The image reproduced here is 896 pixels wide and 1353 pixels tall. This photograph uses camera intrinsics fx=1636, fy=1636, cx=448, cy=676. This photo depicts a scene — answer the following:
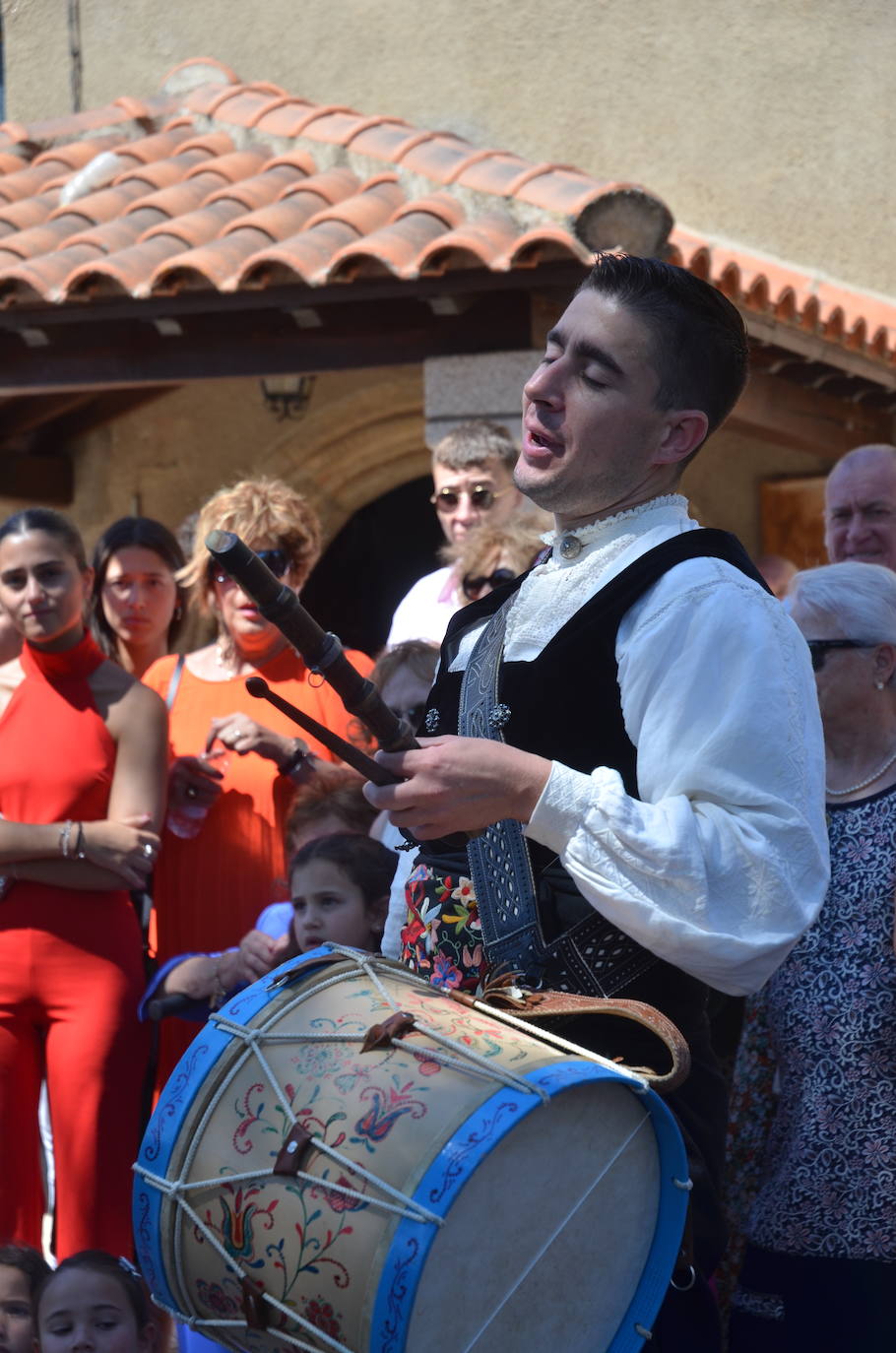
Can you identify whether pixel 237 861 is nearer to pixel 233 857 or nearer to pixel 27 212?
pixel 233 857

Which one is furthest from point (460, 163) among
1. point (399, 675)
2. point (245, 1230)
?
point (245, 1230)

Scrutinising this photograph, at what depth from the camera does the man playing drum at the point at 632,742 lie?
1801 mm

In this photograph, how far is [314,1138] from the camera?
1762mm

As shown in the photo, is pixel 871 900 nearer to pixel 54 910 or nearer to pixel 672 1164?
pixel 672 1164

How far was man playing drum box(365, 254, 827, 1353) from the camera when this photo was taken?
5.91ft

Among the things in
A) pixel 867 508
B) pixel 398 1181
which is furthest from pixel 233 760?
pixel 398 1181

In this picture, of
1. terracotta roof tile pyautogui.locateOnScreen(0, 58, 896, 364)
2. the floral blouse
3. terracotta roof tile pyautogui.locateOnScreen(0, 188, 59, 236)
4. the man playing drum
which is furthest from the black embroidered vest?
terracotta roof tile pyautogui.locateOnScreen(0, 188, 59, 236)

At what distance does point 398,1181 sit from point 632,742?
584mm

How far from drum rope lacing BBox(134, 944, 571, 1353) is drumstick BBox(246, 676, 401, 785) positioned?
0.25 m

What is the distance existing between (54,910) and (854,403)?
17.4 ft

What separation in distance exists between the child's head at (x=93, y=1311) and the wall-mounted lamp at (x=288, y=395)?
5.27 metres

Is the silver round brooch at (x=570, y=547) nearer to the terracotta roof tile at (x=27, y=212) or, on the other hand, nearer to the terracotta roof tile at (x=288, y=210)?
the terracotta roof tile at (x=288, y=210)

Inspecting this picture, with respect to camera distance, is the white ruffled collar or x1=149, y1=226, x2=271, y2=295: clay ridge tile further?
x1=149, y1=226, x2=271, y2=295: clay ridge tile

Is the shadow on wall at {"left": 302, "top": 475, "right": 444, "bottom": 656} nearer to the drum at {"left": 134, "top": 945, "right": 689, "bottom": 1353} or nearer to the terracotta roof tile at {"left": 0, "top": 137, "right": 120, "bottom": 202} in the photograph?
the terracotta roof tile at {"left": 0, "top": 137, "right": 120, "bottom": 202}
